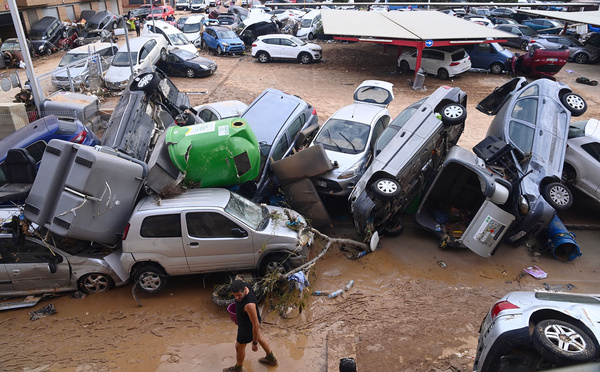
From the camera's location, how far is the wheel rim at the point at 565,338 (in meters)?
3.49

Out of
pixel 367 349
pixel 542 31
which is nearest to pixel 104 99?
pixel 367 349

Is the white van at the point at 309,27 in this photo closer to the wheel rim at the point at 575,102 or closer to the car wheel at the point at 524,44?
the car wheel at the point at 524,44

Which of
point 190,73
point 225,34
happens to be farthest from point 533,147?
point 225,34

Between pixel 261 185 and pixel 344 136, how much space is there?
224cm

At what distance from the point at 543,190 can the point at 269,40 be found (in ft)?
56.8

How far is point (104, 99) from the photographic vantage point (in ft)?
50.3

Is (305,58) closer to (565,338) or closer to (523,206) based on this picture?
(523,206)

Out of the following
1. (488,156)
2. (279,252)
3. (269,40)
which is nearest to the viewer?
(279,252)

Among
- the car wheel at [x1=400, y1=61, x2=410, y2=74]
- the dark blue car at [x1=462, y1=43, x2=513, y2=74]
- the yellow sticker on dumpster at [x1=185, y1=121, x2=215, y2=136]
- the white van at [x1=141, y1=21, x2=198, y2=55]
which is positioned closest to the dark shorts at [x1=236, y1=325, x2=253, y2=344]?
the yellow sticker on dumpster at [x1=185, y1=121, x2=215, y2=136]

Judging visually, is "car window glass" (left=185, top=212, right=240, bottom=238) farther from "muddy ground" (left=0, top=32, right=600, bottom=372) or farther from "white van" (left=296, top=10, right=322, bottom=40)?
"white van" (left=296, top=10, right=322, bottom=40)

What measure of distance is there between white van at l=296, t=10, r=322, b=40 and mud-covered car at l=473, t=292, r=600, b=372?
2466 centimetres

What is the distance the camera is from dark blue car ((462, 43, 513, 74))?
19.8 m

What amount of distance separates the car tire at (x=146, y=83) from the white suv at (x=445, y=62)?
1380 centimetres

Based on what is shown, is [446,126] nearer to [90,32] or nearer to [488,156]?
[488,156]
